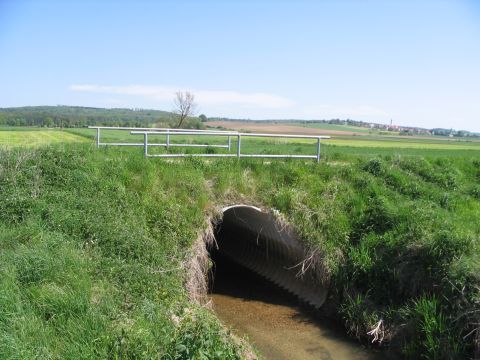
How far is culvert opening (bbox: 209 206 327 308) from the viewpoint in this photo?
12.4 m

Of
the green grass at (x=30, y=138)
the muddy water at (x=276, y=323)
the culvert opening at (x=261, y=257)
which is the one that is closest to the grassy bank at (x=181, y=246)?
the muddy water at (x=276, y=323)

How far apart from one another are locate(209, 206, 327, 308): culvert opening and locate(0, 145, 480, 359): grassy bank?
0.75 metres

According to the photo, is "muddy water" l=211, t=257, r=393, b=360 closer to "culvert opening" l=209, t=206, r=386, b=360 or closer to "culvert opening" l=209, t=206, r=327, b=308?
"culvert opening" l=209, t=206, r=386, b=360

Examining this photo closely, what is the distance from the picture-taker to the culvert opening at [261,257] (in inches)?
487

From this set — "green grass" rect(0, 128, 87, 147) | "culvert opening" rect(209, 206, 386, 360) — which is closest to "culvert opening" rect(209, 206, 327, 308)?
"culvert opening" rect(209, 206, 386, 360)

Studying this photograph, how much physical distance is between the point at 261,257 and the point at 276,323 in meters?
4.16

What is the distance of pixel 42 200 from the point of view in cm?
987

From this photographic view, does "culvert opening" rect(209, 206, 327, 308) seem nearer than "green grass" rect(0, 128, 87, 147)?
Yes

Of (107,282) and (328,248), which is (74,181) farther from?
(328,248)

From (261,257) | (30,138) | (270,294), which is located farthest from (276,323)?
(30,138)

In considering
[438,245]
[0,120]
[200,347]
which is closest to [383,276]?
[438,245]

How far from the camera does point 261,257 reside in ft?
49.6

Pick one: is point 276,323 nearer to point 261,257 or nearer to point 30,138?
point 261,257

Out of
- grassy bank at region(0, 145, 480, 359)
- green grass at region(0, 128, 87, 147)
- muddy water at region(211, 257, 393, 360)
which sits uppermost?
green grass at region(0, 128, 87, 147)
